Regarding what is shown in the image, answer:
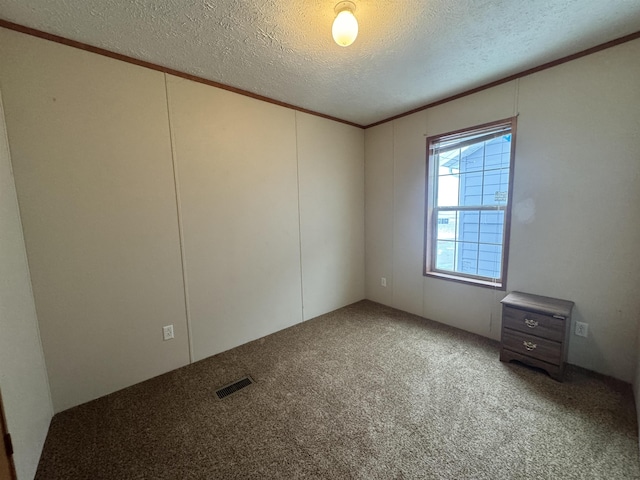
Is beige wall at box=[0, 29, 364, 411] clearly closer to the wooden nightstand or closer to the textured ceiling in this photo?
the textured ceiling

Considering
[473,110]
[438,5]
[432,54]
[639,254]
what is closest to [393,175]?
[473,110]

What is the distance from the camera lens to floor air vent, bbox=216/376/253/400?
1895 millimetres

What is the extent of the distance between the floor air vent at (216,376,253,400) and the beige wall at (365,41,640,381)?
229 cm

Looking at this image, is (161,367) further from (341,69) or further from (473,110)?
(473,110)

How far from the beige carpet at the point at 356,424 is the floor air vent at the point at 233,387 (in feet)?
0.18

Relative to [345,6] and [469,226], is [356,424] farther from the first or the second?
[345,6]

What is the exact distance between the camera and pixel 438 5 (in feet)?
4.80

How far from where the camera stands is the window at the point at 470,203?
246cm

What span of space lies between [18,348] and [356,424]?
1.91 metres

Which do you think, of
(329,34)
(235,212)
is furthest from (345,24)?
(235,212)

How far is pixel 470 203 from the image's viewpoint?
8.99ft

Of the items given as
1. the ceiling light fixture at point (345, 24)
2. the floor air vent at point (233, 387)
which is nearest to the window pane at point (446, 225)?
the ceiling light fixture at point (345, 24)

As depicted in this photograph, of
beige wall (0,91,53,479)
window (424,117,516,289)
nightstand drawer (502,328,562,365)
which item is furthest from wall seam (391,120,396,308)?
beige wall (0,91,53,479)

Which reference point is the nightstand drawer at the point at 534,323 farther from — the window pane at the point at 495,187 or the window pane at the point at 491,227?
the window pane at the point at 495,187
